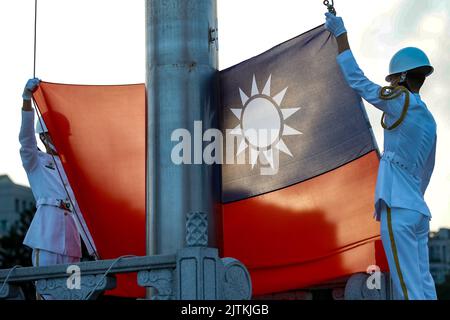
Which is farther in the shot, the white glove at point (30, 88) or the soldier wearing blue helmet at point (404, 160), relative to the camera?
the white glove at point (30, 88)

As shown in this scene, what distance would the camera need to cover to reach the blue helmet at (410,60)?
26.2 ft

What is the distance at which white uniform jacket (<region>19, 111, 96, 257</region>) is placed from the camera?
9.89 metres

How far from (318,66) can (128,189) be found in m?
2.43

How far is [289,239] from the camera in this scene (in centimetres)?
1038

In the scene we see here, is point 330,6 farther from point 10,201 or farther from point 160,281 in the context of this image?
point 10,201

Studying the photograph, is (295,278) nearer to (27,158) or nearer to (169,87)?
Result: (169,87)

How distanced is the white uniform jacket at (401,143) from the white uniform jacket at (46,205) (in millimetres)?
3350

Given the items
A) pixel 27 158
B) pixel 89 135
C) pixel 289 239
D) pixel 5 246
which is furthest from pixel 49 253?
pixel 5 246

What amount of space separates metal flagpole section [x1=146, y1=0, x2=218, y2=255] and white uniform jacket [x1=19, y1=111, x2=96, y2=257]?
862mm

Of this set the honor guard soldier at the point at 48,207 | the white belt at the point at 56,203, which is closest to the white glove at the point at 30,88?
the honor guard soldier at the point at 48,207

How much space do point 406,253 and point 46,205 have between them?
156 inches

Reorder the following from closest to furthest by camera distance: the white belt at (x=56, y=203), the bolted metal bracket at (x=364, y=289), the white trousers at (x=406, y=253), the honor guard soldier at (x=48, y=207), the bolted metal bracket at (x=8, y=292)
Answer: the white trousers at (x=406, y=253)
the bolted metal bracket at (x=8, y=292)
the bolted metal bracket at (x=364, y=289)
the honor guard soldier at (x=48, y=207)
the white belt at (x=56, y=203)

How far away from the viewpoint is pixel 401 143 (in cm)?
803

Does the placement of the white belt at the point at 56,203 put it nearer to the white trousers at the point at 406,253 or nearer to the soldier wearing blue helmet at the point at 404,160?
the soldier wearing blue helmet at the point at 404,160
